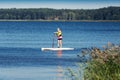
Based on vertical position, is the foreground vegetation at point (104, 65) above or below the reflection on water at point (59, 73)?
above

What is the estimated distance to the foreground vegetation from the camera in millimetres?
14016

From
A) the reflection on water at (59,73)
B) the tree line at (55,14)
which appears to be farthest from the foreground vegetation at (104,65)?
the tree line at (55,14)

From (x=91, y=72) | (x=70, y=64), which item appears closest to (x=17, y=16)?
(x=70, y=64)

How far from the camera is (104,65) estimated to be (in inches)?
563

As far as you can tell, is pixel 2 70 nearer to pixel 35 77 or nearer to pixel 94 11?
pixel 35 77

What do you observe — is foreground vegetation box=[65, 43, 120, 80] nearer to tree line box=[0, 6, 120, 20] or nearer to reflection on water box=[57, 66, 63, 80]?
reflection on water box=[57, 66, 63, 80]

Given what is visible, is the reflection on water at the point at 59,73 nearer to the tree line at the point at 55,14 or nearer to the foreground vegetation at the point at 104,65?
the foreground vegetation at the point at 104,65

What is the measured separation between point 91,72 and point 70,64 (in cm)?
1437

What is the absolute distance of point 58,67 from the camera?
91.4 ft

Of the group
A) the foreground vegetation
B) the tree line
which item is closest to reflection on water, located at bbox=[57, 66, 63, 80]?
the foreground vegetation

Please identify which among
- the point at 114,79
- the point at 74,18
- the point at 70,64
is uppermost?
the point at 114,79

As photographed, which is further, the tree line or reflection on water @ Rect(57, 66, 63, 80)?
the tree line

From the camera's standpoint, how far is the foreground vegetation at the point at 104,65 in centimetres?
1402

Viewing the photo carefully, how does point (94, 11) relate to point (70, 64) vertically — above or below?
below
